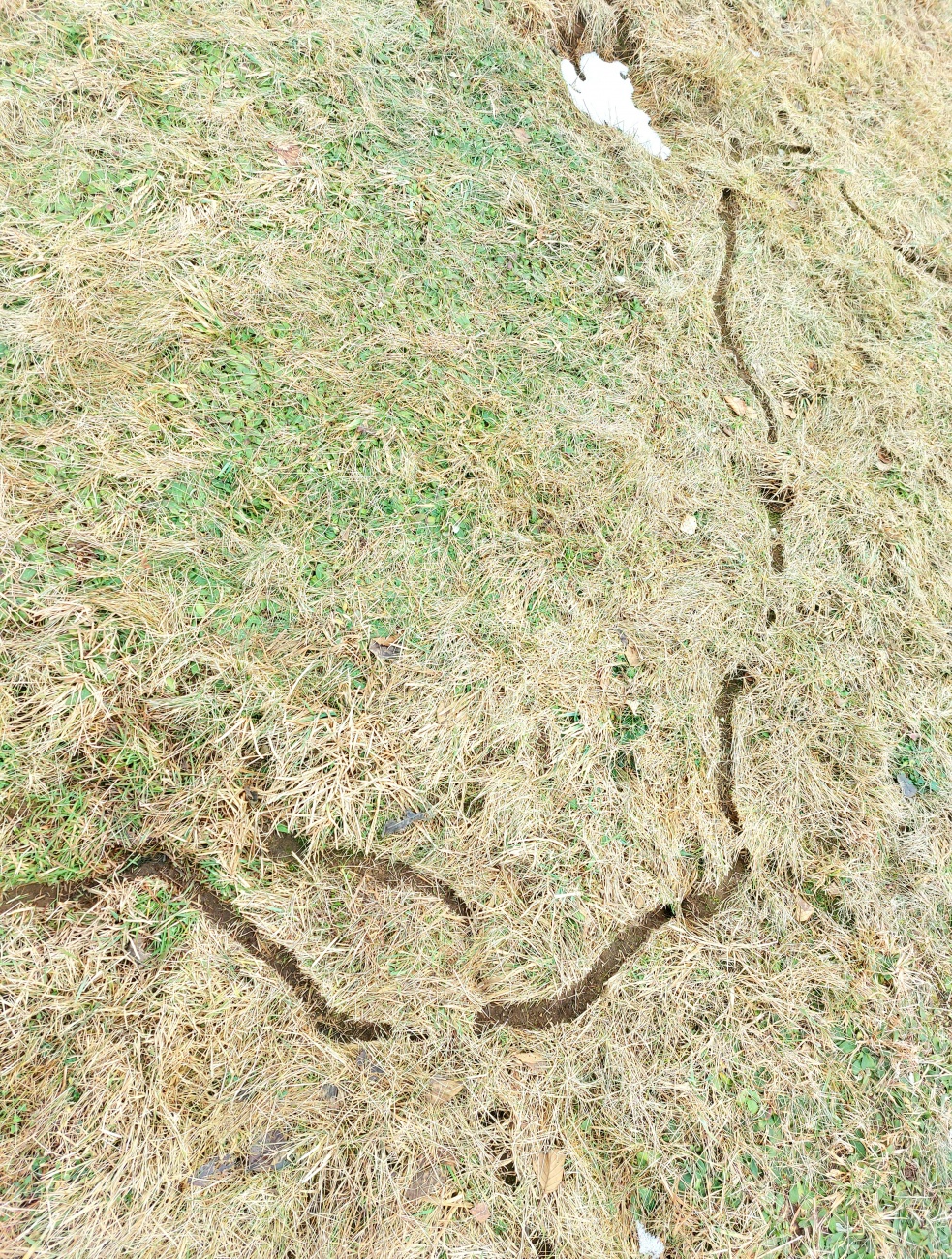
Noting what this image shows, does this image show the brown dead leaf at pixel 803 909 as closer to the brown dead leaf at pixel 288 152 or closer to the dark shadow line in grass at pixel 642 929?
the dark shadow line in grass at pixel 642 929

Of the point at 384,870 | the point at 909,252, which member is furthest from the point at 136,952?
the point at 909,252

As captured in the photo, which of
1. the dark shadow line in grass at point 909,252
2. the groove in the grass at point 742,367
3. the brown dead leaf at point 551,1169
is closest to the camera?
the brown dead leaf at point 551,1169

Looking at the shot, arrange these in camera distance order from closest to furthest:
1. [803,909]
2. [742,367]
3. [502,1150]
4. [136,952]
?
[136,952] → [502,1150] → [803,909] → [742,367]

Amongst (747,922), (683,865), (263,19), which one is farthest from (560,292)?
(747,922)

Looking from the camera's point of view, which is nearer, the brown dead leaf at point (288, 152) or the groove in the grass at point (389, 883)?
the groove in the grass at point (389, 883)

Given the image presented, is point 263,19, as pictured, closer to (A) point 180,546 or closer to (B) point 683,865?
(A) point 180,546

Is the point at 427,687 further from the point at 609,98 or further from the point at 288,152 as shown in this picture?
the point at 609,98

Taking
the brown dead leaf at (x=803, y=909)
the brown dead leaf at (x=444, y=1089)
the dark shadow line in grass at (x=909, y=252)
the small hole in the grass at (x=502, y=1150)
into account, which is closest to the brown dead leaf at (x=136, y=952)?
the brown dead leaf at (x=444, y=1089)
